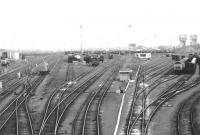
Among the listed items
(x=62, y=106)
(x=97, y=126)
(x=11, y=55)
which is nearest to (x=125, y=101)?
(x=62, y=106)

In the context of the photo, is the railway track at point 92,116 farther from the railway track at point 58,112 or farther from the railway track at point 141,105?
the railway track at point 141,105

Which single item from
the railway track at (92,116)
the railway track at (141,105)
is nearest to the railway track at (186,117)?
the railway track at (141,105)

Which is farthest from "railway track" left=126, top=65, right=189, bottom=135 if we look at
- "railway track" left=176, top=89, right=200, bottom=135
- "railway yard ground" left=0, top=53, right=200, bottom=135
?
"railway track" left=176, top=89, right=200, bottom=135

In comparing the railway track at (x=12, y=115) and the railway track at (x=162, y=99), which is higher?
the railway track at (x=162, y=99)

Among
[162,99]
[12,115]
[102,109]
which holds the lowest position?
[12,115]

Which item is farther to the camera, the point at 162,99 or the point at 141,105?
the point at 162,99

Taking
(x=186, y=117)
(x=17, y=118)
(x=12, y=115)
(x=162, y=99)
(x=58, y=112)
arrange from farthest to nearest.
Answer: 1. (x=162, y=99)
2. (x=58, y=112)
3. (x=12, y=115)
4. (x=17, y=118)
5. (x=186, y=117)

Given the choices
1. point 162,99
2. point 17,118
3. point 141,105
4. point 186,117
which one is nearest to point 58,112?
point 17,118

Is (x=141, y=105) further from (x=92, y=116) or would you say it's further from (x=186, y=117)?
(x=92, y=116)

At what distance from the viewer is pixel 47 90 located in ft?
106

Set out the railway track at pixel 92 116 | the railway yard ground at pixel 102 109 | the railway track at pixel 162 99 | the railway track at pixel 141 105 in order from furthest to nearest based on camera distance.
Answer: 1. the railway track at pixel 162 99
2. the railway track at pixel 141 105
3. the railway yard ground at pixel 102 109
4. the railway track at pixel 92 116

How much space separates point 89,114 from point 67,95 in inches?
313

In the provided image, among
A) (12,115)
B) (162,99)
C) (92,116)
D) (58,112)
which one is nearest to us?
(92,116)

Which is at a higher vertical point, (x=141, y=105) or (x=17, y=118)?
(x=141, y=105)
